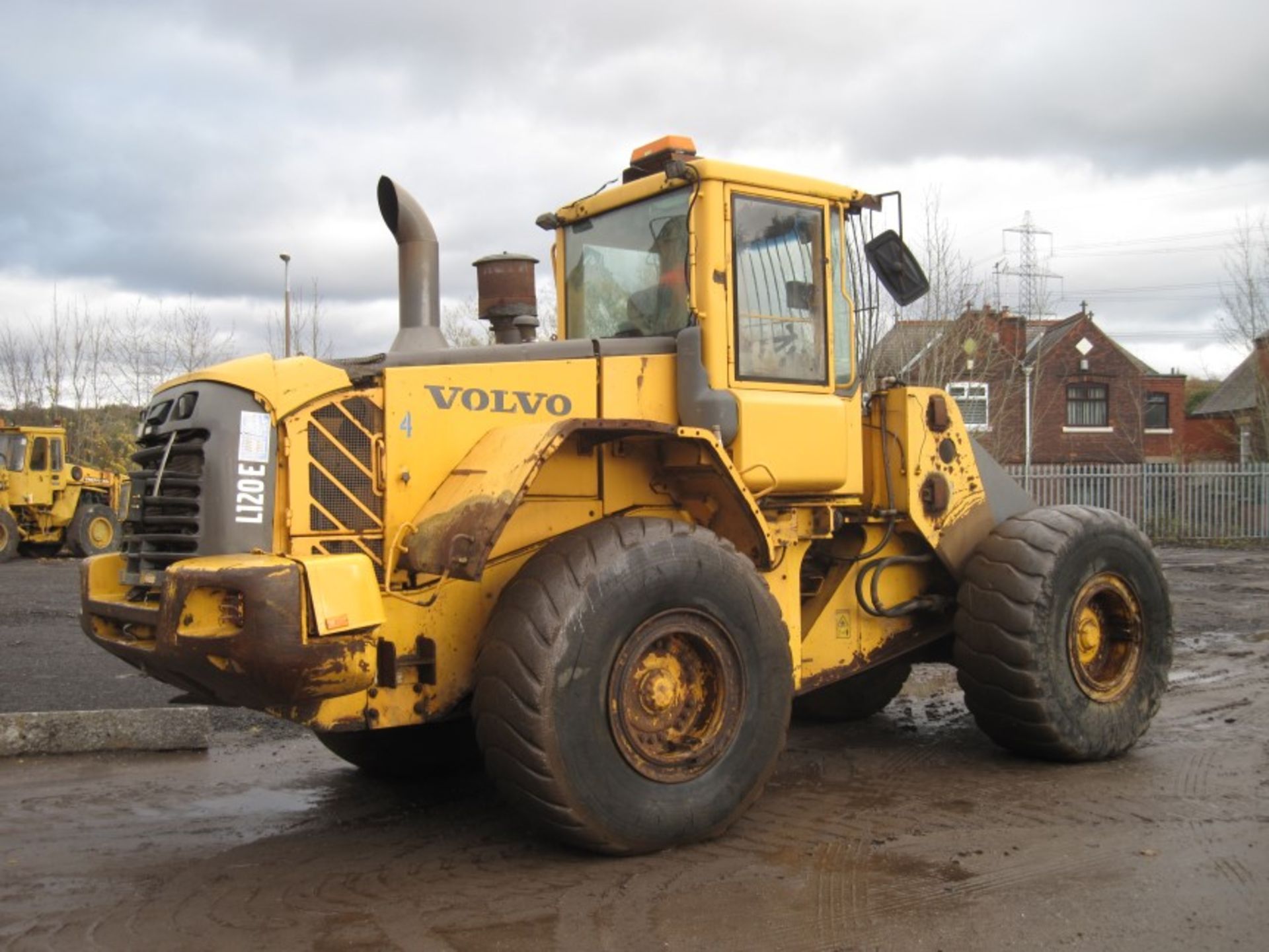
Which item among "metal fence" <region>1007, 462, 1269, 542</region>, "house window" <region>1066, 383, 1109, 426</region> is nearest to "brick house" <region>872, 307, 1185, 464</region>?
"house window" <region>1066, 383, 1109, 426</region>

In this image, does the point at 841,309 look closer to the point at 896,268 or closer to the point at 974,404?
the point at 896,268

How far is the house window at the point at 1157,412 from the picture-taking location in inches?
1642

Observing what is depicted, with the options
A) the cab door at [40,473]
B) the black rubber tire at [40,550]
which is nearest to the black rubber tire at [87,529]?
the black rubber tire at [40,550]

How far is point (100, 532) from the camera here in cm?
2403

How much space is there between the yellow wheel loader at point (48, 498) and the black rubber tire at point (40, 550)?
0.01m

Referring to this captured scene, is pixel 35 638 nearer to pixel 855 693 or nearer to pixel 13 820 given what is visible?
pixel 13 820

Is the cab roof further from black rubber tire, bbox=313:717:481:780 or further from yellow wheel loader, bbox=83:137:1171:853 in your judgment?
black rubber tire, bbox=313:717:481:780

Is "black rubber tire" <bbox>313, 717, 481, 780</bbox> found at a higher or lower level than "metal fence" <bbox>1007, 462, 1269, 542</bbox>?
lower

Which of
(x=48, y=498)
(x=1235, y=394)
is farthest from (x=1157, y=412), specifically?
(x=48, y=498)

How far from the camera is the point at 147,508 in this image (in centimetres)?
471

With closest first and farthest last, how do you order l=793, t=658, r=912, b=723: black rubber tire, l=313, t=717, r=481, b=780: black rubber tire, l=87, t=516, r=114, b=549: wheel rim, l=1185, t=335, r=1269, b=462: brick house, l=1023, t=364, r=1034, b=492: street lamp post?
l=313, t=717, r=481, b=780: black rubber tire, l=793, t=658, r=912, b=723: black rubber tire, l=1023, t=364, r=1034, b=492: street lamp post, l=87, t=516, r=114, b=549: wheel rim, l=1185, t=335, r=1269, b=462: brick house

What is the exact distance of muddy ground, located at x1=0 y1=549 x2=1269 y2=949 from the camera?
A: 159 inches

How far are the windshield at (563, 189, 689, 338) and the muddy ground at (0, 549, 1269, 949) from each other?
2.43 metres

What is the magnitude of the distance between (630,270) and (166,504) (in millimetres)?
2607
